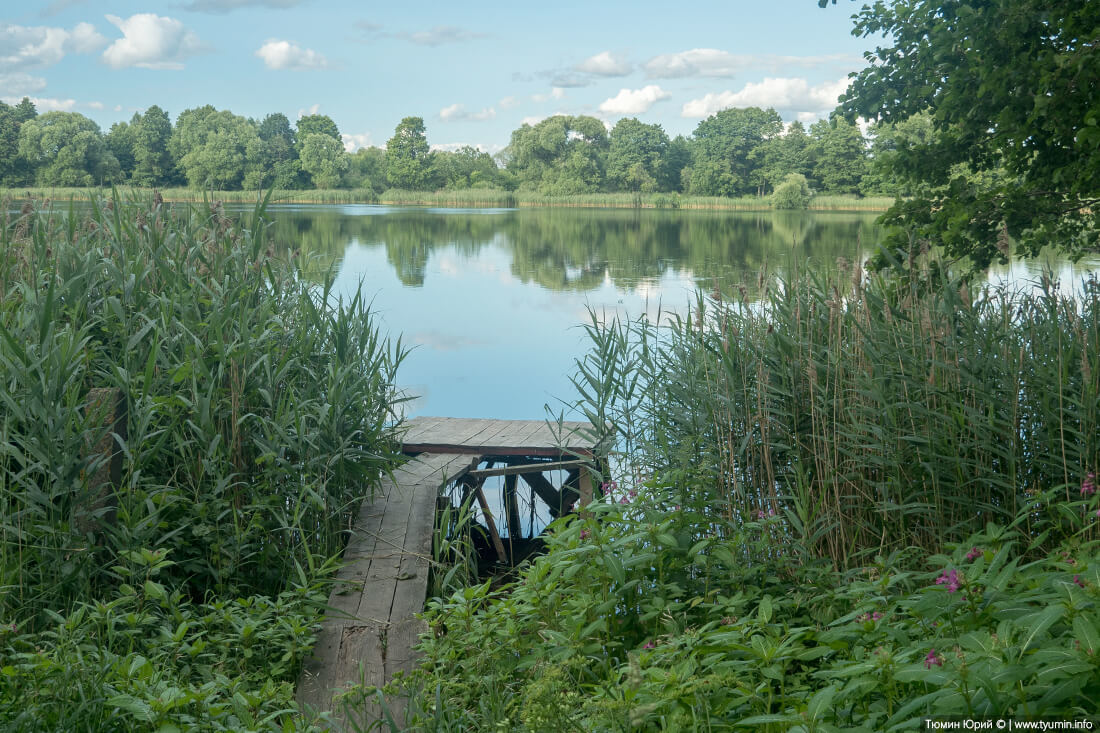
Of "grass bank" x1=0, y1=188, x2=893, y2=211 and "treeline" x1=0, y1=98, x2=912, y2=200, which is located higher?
"treeline" x1=0, y1=98, x2=912, y2=200

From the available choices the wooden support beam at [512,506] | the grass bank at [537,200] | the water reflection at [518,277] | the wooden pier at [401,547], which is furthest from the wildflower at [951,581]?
the grass bank at [537,200]

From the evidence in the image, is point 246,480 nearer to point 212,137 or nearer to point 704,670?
point 704,670

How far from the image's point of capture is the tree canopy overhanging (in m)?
4.58

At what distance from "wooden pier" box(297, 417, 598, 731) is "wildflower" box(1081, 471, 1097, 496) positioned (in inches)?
94.3

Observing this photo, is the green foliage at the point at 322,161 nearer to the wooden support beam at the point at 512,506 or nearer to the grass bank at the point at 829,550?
the wooden support beam at the point at 512,506

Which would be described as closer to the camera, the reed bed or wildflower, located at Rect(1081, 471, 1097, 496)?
wildflower, located at Rect(1081, 471, 1097, 496)

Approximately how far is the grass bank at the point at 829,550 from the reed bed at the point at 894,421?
0.02 metres

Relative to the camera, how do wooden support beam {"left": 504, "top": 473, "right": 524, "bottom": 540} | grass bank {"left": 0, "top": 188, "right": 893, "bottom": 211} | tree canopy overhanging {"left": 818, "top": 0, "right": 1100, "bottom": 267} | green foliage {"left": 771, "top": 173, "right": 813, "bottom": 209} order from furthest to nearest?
1. grass bank {"left": 0, "top": 188, "right": 893, "bottom": 211}
2. green foliage {"left": 771, "top": 173, "right": 813, "bottom": 209}
3. wooden support beam {"left": 504, "top": 473, "right": 524, "bottom": 540}
4. tree canopy overhanging {"left": 818, "top": 0, "right": 1100, "bottom": 267}

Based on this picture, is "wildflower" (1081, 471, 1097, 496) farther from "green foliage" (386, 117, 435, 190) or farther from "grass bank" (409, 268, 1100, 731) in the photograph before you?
"green foliage" (386, 117, 435, 190)

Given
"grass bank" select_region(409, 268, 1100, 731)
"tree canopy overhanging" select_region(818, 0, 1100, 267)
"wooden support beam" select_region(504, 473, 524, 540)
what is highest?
"tree canopy overhanging" select_region(818, 0, 1100, 267)

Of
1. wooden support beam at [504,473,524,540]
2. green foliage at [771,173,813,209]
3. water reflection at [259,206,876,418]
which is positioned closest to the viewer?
wooden support beam at [504,473,524,540]

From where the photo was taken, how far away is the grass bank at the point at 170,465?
2.87m

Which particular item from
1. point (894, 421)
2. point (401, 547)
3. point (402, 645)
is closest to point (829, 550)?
point (894, 421)

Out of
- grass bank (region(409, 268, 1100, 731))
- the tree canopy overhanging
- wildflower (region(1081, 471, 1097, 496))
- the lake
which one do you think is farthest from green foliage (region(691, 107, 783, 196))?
wildflower (region(1081, 471, 1097, 496))
